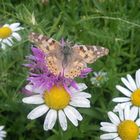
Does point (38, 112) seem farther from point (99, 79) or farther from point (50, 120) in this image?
point (99, 79)

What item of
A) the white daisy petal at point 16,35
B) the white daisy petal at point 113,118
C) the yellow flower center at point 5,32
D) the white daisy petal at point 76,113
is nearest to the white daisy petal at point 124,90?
the white daisy petal at point 113,118

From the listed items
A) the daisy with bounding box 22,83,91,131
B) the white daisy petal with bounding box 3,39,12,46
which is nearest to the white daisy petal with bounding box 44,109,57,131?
the daisy with bounding box 22,83,91,131

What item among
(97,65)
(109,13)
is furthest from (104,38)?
(109,13)

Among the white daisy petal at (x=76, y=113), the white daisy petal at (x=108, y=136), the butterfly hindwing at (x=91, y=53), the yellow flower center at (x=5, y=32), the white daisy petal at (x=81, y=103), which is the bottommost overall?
the white daisy petal at (x=108, y=136)

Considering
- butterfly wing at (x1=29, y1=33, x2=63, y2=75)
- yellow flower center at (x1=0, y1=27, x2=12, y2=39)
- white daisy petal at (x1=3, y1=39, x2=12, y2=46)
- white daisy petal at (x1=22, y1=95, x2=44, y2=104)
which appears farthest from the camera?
yellow flower center at (x1=0, y1=27, x2=12, y2=39)

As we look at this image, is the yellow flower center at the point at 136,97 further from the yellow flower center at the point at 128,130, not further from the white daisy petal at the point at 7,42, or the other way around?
the white daisy petal at the point at 7,42

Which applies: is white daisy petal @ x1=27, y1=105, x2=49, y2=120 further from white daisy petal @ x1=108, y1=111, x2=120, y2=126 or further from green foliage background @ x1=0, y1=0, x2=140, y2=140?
white daisy petal @ x1=108, y1=111, x2=120, y2=126

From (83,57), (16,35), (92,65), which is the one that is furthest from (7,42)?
(83,57)
